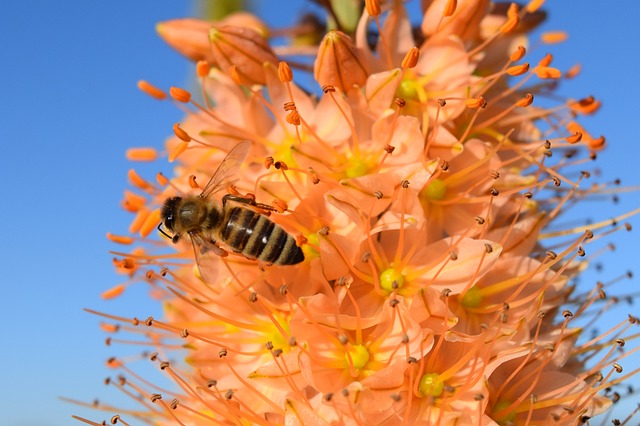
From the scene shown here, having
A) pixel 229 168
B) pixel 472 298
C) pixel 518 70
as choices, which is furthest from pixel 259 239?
pixel 518 70

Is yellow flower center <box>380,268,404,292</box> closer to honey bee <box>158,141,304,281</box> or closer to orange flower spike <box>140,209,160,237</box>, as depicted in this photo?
honey bee <box>158,141,304,281</box>

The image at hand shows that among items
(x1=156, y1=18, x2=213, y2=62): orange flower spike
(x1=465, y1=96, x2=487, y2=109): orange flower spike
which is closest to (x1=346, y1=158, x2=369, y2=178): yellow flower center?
(x1=465, y1=96, x2=487, y2=109): orange flower spike

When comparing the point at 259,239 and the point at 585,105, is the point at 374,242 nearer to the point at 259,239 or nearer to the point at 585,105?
the point at 259,239

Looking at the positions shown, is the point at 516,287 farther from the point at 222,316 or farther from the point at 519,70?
the point at 222,316

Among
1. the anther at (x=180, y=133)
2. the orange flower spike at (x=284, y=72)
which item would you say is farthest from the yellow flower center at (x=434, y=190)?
the anther at (x=180, y=133)

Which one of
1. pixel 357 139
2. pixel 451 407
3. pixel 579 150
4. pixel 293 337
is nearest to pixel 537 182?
pixel 579 150
